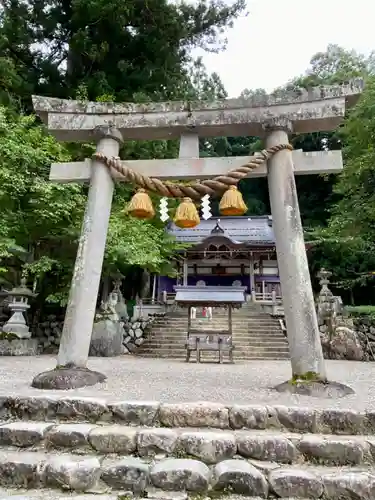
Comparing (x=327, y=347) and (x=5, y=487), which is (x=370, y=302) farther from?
(x=5, y=487)

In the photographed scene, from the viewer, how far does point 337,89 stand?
4.15m

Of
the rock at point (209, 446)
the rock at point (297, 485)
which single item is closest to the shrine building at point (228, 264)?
the rock at point (209, 446)

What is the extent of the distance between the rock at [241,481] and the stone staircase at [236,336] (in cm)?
709

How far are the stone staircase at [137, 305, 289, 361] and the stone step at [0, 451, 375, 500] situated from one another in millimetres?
7042

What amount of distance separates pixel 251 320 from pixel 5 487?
1159cm

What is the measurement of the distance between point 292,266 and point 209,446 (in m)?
2.11

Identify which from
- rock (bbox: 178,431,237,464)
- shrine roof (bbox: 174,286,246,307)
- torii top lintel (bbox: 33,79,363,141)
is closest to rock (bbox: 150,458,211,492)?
rock (bbox: 178,431,237,464)

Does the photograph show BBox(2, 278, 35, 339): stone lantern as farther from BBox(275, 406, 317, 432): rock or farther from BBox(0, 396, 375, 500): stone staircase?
BBox(275, 406, 317, 432): rock

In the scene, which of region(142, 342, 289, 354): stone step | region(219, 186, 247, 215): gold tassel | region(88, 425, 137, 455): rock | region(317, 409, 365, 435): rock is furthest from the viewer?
region(142, 342, 289, 354): stone step

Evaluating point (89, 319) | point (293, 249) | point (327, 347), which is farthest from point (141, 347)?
point (293, 249)

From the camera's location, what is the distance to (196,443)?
2.42 metres

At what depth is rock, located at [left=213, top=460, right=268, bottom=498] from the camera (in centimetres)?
214

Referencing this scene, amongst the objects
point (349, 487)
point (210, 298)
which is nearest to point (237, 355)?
point (210, 298)

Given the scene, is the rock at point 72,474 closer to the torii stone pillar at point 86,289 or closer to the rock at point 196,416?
the rock at point 196,416
